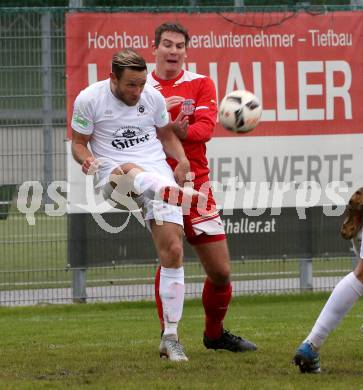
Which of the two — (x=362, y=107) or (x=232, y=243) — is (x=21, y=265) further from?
(x=362, y=107)

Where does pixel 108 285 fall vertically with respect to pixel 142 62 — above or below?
below

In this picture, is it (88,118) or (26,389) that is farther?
(88,118)

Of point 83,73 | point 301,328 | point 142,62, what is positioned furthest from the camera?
point 83,73

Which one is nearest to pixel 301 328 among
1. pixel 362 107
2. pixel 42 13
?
pixel 362 107

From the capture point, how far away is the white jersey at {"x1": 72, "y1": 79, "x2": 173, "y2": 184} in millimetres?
7645

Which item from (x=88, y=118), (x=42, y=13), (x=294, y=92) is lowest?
(x=88, y=118)

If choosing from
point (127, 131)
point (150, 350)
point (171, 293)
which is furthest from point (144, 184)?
point (150, 350)

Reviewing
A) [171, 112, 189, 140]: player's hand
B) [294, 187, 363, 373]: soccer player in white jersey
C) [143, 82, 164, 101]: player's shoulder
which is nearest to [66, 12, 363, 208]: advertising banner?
[171, 112, 189, 140]: player's hand

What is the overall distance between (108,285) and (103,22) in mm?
2936

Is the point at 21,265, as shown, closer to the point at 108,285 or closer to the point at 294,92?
the point at 108,285

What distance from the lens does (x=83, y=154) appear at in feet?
24.8

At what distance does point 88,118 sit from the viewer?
7.64m

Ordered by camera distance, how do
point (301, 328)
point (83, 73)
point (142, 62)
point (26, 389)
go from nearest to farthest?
point (26, 389) < point (142, 62) < point (301, 328) < point (83, 73)

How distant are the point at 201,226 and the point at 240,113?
0.87 m
